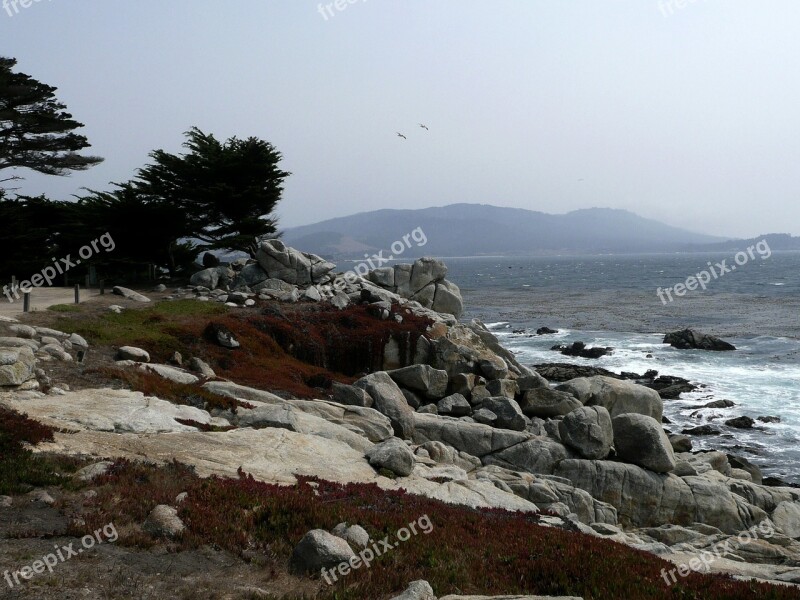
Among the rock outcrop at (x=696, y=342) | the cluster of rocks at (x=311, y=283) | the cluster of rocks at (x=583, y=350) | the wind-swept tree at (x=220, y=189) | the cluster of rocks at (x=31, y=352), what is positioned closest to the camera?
→ the cluster of rocks at (x=31, y=352)

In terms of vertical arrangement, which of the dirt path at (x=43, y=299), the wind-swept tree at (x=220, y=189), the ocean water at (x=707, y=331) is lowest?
the ocean water at (x=707, y=331)

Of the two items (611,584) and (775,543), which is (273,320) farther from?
(611,584)

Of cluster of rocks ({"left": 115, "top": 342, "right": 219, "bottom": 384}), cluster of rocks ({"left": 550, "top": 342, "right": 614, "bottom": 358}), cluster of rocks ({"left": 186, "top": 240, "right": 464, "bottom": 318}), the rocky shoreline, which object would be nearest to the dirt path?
the rocky shoreline

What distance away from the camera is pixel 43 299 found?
36.3 m

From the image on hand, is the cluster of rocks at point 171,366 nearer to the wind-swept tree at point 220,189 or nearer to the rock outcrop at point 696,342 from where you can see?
the wind-swept tree at point 220,189

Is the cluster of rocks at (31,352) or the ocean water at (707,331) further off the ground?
the cluster of rocks at (31,352)

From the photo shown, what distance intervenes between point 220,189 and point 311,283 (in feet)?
36.3

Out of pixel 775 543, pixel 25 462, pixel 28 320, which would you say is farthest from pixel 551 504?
pixel 28 320

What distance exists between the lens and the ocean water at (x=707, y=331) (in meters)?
36.2

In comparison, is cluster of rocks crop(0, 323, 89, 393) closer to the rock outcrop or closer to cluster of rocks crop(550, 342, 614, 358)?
cluster of rocks crop(550, 342, 614, 358)

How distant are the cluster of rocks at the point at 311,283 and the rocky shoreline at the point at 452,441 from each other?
13.3ft

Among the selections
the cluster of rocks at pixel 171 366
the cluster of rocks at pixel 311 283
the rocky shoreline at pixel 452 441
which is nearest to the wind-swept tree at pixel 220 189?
the cluster of rocks at pixel 311 283

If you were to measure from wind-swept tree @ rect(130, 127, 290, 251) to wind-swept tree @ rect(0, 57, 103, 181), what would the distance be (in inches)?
201

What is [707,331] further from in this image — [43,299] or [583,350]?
[43,299]
